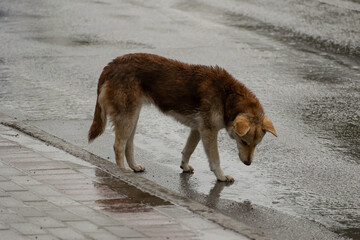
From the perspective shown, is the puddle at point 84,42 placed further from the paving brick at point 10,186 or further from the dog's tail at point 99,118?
the paving brick at point 10,186

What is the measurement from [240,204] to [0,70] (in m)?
6.05

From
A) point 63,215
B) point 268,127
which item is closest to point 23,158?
point 63,215

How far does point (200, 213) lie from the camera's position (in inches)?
231

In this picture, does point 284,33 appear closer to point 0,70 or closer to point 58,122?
point 0,70

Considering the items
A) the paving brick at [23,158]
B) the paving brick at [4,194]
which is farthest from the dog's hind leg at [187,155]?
the paving brick at [4,194]

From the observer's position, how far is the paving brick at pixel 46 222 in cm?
541

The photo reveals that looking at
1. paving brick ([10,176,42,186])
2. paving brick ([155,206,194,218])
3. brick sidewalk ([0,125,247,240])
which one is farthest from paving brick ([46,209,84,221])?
paving brick ([10,176,42,186])

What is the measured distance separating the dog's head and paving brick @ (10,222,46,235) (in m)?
2.22

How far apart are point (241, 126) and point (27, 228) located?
232cm

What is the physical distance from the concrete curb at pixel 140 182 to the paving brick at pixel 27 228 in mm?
1179

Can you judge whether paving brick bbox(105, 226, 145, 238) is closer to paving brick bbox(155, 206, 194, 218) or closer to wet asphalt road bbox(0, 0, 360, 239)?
paving brick bbox(155, 206, 194, 218)

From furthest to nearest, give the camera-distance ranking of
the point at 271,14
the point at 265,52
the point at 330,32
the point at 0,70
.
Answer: the point at 271,14
the point at 330,32
the point at 265,52
the point at 0,70

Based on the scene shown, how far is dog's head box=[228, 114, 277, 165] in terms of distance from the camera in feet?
22.8

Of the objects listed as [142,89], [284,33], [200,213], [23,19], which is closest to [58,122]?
[142,89]
